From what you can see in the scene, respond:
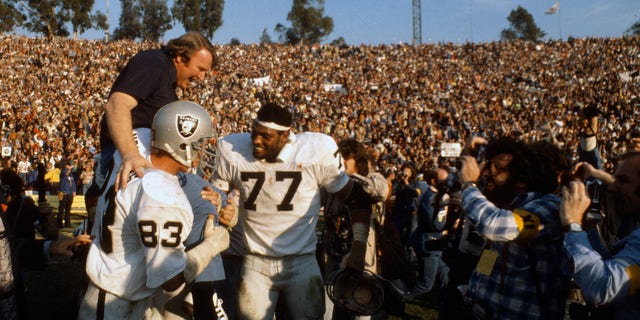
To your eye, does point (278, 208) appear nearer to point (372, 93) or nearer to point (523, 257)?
point (523, 257)

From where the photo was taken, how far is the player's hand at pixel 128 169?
253cm

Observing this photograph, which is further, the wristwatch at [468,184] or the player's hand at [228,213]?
the wristwatch at [468,184]

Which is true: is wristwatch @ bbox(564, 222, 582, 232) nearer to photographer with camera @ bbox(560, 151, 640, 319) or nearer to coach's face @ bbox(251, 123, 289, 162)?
photographer with camera @ bbox(560, 151, 640, 319)

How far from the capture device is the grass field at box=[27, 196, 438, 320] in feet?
22.0

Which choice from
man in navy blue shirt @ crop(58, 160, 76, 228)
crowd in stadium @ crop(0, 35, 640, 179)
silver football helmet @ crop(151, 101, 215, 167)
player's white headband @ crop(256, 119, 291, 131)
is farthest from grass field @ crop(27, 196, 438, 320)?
crowd in stadium @ crop(0, 35, 640, 179)

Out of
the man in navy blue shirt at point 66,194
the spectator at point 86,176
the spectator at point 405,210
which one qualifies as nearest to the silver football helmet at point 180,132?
Answer: the spectator at point 405,210

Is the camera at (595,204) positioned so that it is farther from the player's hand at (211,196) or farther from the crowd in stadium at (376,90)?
the crowd in stadium at (376,90)

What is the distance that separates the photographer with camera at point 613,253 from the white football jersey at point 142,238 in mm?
1759

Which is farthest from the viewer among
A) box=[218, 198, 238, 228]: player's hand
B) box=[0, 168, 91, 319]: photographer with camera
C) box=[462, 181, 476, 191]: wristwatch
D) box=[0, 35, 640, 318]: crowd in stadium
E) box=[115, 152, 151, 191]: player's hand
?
box=[0, 35, 640, 318]: crowd in stadium

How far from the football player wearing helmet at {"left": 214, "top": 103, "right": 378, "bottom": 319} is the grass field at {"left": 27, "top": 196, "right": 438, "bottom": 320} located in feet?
8.42

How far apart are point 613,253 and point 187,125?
215 centimetres

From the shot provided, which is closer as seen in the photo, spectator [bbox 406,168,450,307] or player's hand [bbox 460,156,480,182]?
player's hand [bbox 460,156,480,182]

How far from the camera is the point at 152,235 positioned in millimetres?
2408


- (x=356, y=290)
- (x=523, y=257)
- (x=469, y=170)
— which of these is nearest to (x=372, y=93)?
(x=356, y=290)
